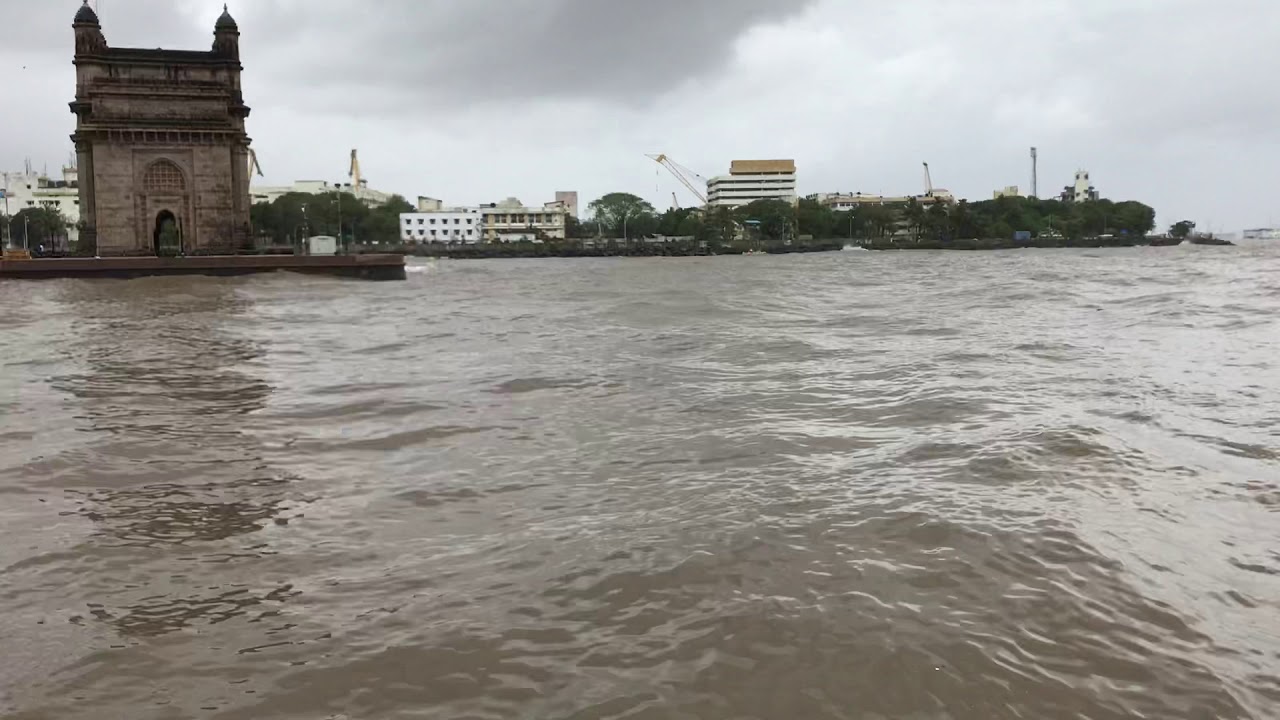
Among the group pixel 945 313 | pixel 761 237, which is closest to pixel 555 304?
pixel 945 313

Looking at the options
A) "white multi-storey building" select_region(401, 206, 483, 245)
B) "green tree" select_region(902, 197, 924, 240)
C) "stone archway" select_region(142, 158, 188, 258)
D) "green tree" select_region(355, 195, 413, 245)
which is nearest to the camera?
"stone archway" select_region(142, 158, 188, 258)

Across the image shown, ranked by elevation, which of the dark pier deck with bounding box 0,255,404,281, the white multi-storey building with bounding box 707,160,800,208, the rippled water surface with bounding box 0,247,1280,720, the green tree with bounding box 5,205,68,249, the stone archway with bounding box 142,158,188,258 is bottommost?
the rippled water surface with bounding box 0,247,1280,720

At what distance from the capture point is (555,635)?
2561 mm

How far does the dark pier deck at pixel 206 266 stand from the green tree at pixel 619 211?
9078 cm

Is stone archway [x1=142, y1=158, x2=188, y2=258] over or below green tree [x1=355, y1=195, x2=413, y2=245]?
below

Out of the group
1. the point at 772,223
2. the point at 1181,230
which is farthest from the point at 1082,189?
the point at 772,223

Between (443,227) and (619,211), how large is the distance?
2626cm

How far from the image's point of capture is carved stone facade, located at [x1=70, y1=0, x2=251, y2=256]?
37.8 meters

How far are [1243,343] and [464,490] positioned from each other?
960cm

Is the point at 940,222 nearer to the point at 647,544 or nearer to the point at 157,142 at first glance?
the point at 157,142

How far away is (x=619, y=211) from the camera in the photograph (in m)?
126

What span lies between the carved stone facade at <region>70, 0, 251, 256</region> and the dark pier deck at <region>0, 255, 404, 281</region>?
6.96 metres

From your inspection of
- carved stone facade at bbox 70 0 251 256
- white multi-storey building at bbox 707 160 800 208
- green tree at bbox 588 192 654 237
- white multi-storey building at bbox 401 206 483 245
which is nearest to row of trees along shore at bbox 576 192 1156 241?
green tree at bbox 588 192 654 237

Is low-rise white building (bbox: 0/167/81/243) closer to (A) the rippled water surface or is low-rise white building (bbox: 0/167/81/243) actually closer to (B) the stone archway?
(B) the stone archway
